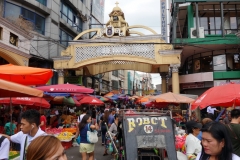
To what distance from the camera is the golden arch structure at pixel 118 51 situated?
1775 centimetres

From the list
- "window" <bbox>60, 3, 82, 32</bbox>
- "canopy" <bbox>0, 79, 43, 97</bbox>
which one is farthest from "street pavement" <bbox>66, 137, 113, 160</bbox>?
"window" <bbox>60, 3, 82, 32</bbox>

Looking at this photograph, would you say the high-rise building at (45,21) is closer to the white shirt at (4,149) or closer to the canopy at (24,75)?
the canopy at (24,75)

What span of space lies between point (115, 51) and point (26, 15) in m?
7.97

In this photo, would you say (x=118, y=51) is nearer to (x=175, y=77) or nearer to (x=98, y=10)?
(x=175, y=77)

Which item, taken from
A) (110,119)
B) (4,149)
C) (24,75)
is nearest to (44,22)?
(110,119)

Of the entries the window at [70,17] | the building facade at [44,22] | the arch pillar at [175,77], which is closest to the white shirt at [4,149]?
the building facade at [44,22]

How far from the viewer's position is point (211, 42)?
1722 cm

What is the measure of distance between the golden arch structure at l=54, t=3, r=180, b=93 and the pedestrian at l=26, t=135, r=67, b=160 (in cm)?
1562

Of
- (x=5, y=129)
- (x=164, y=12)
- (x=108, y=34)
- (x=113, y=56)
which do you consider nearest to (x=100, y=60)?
(x=113, y=56)

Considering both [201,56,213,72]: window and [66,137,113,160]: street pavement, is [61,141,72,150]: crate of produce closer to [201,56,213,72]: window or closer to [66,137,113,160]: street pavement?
[66,137,113,160]: street pavement

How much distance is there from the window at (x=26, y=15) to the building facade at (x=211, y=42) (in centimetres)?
1193

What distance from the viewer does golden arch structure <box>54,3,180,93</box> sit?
17750 millimetres

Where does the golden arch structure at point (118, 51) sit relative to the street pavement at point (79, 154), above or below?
above

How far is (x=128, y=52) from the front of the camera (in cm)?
1819
